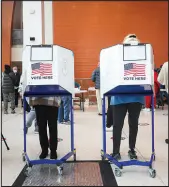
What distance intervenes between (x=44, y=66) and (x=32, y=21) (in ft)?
22.8

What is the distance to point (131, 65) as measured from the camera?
2.56 meters

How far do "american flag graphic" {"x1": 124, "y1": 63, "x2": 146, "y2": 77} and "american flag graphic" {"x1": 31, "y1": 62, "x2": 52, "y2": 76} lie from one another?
721 millimetres

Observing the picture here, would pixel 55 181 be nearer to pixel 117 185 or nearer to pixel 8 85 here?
pixel 117 185

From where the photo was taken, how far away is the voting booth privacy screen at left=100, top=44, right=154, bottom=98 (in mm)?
2541

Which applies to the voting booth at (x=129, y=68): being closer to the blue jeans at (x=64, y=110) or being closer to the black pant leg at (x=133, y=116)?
the black pant leg at (x=133, y=116)

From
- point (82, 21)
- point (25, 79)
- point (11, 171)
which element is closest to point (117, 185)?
point (11, 171)

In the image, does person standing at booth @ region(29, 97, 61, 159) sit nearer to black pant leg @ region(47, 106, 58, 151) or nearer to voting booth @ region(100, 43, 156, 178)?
black pant leg @ region(47, 106, 58, 151)

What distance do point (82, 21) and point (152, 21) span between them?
9.46 ft

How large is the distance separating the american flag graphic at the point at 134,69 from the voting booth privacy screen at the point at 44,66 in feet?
1.99

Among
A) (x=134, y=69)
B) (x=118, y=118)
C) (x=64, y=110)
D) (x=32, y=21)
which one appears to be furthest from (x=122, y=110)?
(x=32, y=21)

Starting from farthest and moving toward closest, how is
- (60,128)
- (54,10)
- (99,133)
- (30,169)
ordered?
(54,10)
(60,128)
(99,133)
(30,169)

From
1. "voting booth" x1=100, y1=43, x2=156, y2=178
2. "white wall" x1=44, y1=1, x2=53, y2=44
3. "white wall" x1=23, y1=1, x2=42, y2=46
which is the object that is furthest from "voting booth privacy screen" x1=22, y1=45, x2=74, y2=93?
"white wall" x1=44, y1=1, x2=53, y2=44

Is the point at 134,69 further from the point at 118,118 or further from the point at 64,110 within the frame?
the point at 64,110

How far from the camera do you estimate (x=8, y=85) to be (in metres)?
7.43
